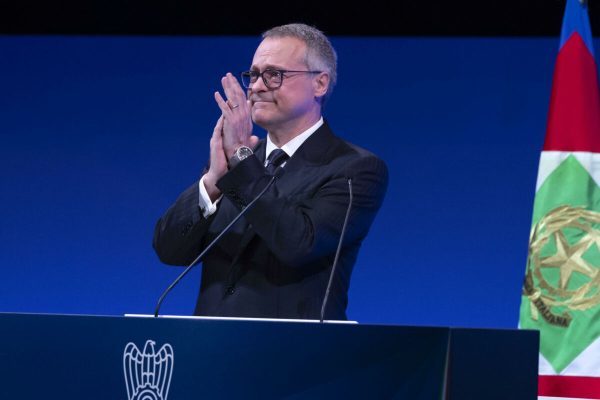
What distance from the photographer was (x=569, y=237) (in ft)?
8.85

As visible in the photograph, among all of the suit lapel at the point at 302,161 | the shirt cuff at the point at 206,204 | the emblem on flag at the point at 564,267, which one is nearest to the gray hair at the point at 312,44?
the suit lapel at the point at 302,161

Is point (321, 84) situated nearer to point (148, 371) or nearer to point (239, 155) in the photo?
point (239, 155)

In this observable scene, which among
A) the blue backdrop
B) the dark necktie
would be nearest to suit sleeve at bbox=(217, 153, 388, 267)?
the dark necktie

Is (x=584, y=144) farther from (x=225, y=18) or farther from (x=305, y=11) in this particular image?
(x=225, y=18)

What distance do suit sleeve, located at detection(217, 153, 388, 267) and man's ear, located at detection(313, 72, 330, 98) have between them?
205mm

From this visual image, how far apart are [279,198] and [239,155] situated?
0.44 ft

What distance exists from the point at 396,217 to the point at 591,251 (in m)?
1.02

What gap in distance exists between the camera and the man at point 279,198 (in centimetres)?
189

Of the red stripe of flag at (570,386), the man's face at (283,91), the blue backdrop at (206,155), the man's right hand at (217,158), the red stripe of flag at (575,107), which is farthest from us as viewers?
the blue backdrop at (206,155)

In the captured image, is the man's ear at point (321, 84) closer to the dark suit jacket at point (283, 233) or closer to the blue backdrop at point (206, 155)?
the dark suit jacket at point (283, 233)

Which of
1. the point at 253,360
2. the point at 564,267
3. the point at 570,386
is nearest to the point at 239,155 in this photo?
the point at 253,360

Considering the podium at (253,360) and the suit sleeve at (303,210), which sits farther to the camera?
the suit sleeve at (303,210)

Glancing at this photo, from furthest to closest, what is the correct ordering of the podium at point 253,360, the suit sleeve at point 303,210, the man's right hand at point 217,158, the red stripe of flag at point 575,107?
the red stripe of flag at point 575,107, the man's right hand at point 217,158, the suit sleeve at point 303,210, the podium at point 253,360

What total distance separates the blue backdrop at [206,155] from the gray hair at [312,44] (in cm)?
135
